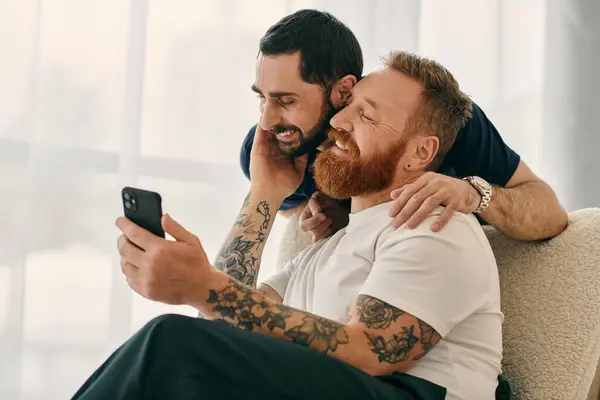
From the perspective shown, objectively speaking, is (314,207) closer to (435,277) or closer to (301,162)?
(301,162)

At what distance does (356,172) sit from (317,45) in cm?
35

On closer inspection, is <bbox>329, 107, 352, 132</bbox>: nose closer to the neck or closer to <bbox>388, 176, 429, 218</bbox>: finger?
the neck

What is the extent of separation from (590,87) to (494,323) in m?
1.75

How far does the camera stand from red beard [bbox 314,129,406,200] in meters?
1.51

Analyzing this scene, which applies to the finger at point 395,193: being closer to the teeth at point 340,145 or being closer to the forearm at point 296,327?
the teeth at point 340,145

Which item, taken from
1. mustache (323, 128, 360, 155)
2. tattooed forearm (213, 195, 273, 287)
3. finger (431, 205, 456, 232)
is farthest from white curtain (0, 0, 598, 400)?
Answer: finger (431, 205, 456, 232)

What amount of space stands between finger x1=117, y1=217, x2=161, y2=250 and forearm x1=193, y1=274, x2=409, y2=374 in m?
0.11

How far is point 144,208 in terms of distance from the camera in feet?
3.87

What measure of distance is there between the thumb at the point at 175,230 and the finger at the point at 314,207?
61 cm

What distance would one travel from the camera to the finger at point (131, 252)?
119 cm

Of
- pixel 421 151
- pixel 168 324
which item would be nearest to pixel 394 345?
pixel 168 324

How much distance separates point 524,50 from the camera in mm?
2846

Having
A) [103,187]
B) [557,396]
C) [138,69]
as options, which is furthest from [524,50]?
[557,396]

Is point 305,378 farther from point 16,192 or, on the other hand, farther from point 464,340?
point 16,192
